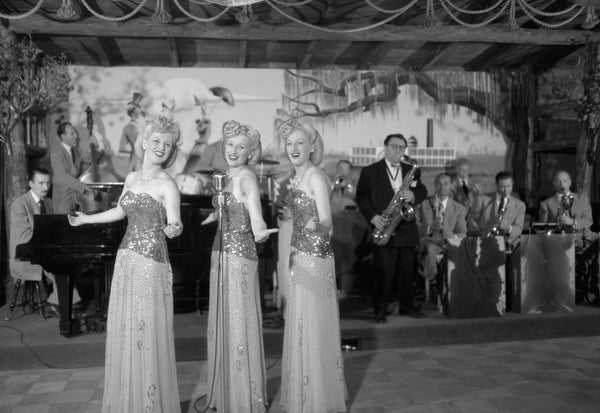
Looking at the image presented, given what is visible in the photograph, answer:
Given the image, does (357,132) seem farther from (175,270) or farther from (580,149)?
(175,270)

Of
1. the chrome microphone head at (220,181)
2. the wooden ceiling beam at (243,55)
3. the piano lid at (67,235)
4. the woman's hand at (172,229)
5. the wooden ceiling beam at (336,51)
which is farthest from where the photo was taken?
the wooden ceiling beam at (336,51)

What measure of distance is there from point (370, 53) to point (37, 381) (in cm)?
552

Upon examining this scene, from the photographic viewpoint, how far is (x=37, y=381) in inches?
168

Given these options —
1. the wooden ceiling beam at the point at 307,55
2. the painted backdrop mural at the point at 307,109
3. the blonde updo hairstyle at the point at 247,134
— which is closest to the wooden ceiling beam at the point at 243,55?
the painted backdrop mural at the point at 307,109

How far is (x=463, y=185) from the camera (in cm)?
837

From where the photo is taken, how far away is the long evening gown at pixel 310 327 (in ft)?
10.9

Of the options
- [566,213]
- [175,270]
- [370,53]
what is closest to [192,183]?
[175,270]

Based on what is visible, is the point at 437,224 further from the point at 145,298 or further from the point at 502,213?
the point at 145,298

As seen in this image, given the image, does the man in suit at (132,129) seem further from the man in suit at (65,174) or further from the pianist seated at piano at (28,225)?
the pianist seated at piano at (28,225)

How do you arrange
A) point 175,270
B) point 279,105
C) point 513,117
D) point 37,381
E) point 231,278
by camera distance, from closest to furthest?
point 231,278, point 37,381, point 175,270, point 279,105, point 513,117

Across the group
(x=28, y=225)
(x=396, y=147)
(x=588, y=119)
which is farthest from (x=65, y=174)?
(x=588, y=119)

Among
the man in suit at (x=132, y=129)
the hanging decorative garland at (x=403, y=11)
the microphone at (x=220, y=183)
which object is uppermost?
the hanging decorative garland at (x=403, y=11)

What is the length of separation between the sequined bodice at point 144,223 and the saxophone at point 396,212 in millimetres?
2609

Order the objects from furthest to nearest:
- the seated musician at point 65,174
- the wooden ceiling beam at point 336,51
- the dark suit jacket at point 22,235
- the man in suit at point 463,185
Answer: the man in suit at point 463,185 < the wooden ceiling beam at point 336,51 < the seated musician at point 65,174 < the dark suit jacket at point 22,235
